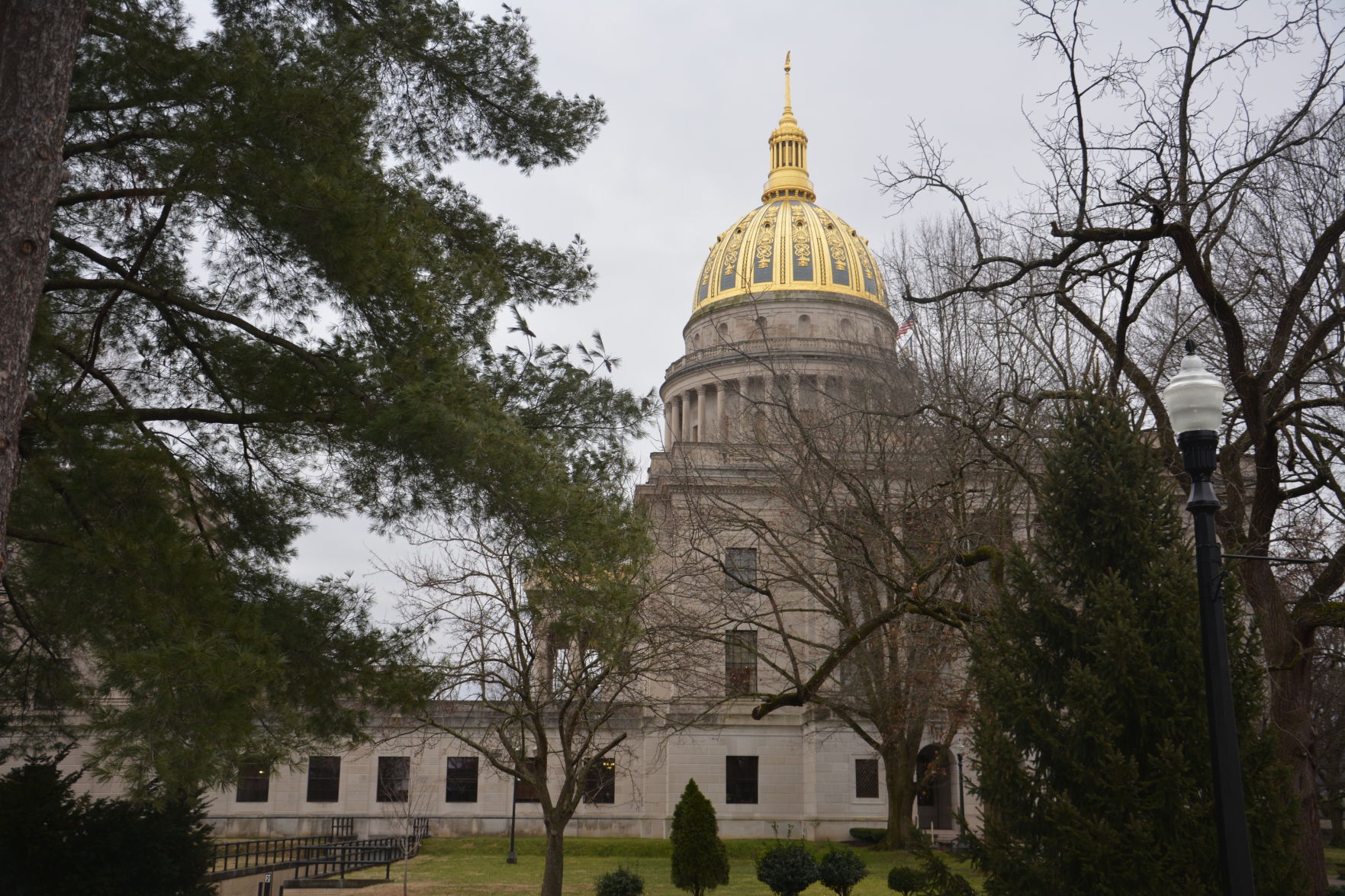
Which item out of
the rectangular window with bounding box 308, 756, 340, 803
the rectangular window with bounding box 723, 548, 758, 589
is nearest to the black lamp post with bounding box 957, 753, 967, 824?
the rectangular window with bounding box 723, 548, 758, 589

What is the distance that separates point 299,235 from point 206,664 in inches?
134

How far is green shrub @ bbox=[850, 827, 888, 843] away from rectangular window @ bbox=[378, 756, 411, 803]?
53.0 ft

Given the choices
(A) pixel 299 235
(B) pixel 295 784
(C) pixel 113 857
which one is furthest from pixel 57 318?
(B) pixel 295 784

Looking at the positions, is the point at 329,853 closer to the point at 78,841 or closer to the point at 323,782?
the point at 323,782

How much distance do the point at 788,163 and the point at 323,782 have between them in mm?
54232

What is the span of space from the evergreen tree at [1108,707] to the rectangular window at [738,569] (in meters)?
5.49

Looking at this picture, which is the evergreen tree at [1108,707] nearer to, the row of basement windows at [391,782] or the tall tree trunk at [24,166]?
the tall tree trunk at [24,166]

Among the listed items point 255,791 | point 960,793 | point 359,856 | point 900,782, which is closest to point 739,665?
point 900,782

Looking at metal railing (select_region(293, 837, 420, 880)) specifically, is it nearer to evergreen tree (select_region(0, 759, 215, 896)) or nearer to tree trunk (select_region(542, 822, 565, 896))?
tree trunk (select_region(542, 822, 565, 896))

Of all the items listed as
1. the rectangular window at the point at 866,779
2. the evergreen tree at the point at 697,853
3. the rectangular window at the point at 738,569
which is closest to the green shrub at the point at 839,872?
the evergreen tree at the point at 697,853

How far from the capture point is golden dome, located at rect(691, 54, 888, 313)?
2603 inches

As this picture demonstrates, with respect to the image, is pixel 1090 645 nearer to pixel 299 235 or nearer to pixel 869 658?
pixel 299 235

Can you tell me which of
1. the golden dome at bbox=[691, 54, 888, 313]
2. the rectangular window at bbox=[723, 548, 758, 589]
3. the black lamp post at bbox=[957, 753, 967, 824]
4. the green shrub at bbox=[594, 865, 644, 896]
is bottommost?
the green shrub at bbox=[594, 865, 644, 896]

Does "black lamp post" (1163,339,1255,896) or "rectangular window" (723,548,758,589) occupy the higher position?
"rectangular window" (723,548,758,589)
